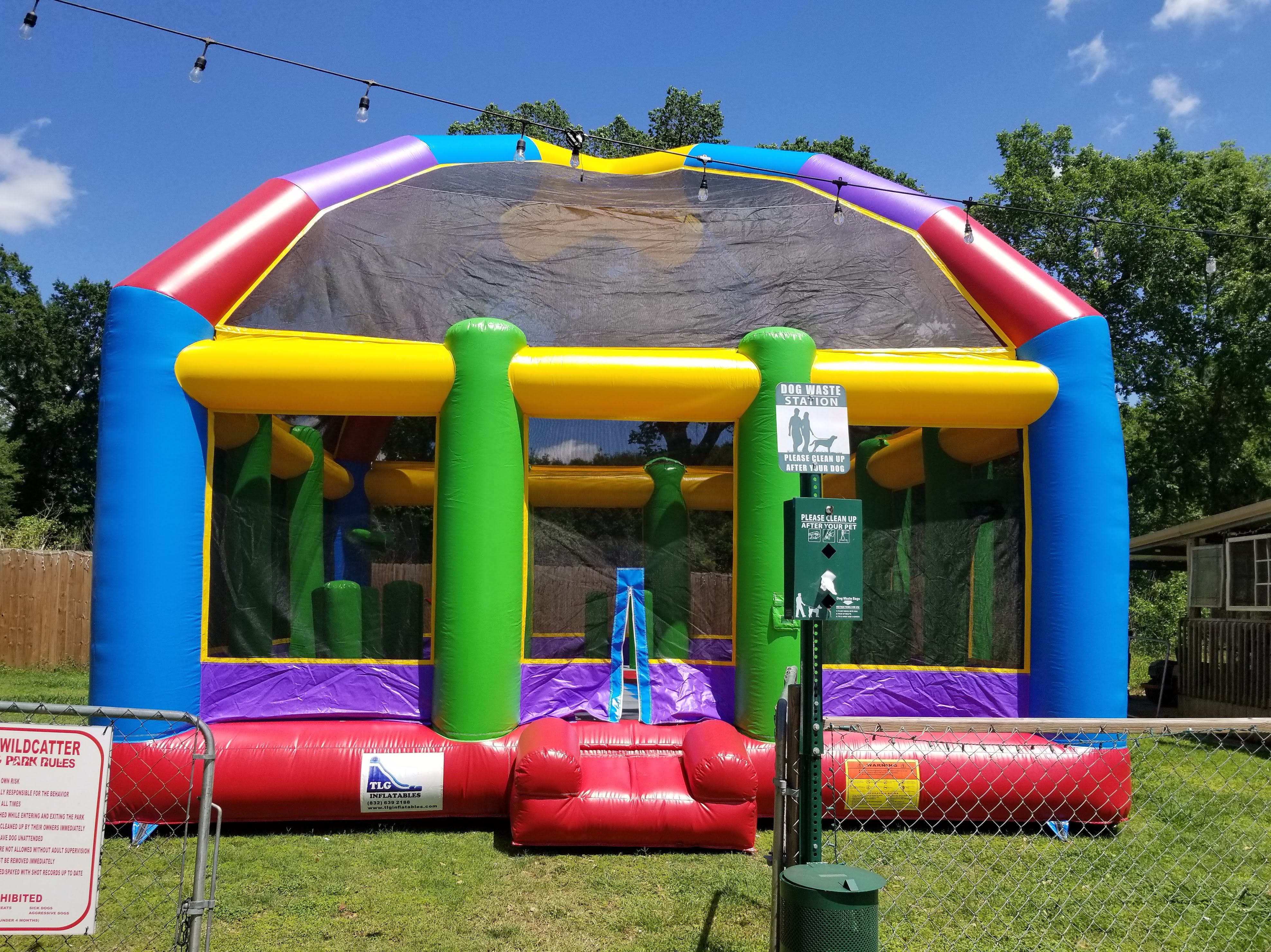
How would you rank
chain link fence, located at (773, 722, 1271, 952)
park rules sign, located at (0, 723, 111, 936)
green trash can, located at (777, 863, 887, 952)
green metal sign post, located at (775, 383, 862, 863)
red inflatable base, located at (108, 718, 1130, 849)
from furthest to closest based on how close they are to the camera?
red inflatable base, located at (108, 718, 1130, 849)
chain link fence, located at (773, 722, 1271, 952)
green metal sign post, located at (775, 383, 862, 863)
green trash can, located at (777, 863, 887, 952)
park rules sign, located at (0, 723, 111, 936)

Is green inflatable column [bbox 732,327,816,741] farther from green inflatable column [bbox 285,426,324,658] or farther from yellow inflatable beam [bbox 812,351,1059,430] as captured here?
green inflatable column [bbox 285,426,324,658]

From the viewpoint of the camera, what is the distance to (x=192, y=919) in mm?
2900

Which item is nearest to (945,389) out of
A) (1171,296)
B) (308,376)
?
(308,376)

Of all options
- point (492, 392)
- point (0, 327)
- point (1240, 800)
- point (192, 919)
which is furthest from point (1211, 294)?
point (0, 327)

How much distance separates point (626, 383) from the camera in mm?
6402

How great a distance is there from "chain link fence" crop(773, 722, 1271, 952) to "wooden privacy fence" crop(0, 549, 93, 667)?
39.5 ft

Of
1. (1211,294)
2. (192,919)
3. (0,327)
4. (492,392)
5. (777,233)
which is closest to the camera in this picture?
(192,919)

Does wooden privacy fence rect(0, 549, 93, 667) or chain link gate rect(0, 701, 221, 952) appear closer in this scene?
chain link gate rect(0, 701, 221, 952)

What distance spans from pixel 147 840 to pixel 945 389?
5704 millimetres

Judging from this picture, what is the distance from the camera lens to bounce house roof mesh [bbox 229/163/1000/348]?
6895 mm

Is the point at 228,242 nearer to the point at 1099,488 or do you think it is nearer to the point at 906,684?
the point at 906,684

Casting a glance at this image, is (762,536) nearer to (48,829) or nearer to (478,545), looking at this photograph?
(478,545)

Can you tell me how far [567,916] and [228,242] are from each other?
485 centimetres

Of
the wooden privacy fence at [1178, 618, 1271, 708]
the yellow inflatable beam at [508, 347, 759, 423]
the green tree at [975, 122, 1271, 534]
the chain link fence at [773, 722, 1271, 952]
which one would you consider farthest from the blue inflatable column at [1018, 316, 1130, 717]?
the green tree at [975, 122, 1271, 534]
